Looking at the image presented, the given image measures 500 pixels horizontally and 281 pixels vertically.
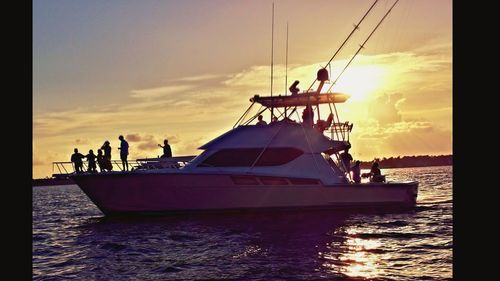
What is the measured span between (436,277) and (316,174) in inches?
427

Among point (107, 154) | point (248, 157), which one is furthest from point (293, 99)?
point (107, 154)

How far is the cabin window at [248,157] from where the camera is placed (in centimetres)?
2066

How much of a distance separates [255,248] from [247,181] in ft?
21.9

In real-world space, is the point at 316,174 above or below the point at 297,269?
above

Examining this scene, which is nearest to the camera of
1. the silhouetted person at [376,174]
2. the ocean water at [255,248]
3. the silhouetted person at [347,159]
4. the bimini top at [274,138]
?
the ocean water at [255,248]

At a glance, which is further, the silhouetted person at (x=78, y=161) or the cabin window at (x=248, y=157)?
the silhouetted person at (x=78, y=161)

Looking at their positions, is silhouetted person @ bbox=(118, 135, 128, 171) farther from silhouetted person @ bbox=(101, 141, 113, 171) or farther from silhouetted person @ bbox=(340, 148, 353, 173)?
silhouetted person @ bbox=(340, 148, 353, 173)

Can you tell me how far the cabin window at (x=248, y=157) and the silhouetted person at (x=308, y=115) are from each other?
233 cm

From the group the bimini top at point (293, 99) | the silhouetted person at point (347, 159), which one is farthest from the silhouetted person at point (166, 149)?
the silhouetted person at point (347, 159)

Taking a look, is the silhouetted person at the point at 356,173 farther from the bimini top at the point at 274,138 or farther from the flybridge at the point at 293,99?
the flybridge at the point at 293,99

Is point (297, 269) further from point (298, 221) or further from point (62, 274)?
point (298, 221)

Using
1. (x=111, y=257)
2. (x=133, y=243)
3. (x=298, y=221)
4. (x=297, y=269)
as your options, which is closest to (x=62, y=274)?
(x=111, y=257)
